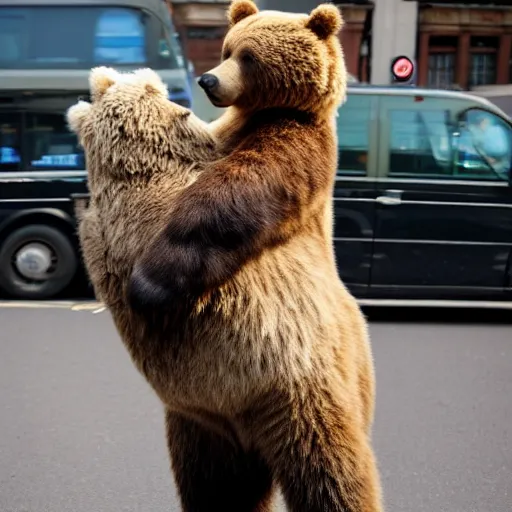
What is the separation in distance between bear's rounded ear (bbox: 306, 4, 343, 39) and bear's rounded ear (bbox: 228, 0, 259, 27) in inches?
6.9

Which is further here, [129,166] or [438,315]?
[438,315]

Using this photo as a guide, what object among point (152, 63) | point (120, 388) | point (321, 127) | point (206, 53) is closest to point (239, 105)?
point (321, 127)

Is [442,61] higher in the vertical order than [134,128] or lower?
higher

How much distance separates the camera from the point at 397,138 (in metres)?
5.88

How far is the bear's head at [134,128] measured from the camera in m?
1.44

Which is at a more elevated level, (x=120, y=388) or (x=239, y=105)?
(x=239, y=105)

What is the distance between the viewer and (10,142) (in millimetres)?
7023

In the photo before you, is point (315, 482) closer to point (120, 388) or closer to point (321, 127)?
point (321, 127)

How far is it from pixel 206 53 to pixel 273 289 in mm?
8306

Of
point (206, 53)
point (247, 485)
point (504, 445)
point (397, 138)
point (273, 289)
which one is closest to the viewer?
point (273, 289)

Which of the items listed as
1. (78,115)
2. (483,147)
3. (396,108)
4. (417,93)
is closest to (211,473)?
(78,115)

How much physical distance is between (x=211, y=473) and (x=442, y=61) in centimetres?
1570

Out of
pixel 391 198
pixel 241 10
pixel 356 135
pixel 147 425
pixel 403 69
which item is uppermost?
pixel 403 69

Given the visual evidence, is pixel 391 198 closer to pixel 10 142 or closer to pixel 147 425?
pixel 147 425
